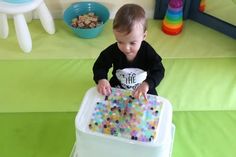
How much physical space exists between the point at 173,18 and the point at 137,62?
0.59 m

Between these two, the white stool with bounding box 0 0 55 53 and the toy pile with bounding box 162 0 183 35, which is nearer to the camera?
the white stool with bounding box 0 0 55 53

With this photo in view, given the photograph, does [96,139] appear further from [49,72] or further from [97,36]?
[97,36]

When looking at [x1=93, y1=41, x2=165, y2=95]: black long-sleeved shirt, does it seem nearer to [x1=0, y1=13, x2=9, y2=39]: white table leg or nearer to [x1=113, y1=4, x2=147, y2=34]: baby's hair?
[x1=113, y1=4, x2=147, y2=34]: baby's hair

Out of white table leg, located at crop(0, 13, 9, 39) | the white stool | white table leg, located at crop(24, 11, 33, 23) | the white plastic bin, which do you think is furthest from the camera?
white table leg, located at crop(24, 11, 33, 23)

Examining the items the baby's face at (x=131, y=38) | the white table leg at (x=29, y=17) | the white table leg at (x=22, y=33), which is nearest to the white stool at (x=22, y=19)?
the white table leg at (x=22, y=33)

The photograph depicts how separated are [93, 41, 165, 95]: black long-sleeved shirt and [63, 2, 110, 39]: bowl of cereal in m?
0.47

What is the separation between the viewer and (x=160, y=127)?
88 centimetres

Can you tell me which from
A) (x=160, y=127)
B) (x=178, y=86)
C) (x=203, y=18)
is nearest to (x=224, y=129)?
(x=178, y=86)

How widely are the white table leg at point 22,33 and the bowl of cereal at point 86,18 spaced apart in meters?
0.20

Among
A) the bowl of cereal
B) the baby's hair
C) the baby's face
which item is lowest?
the bowl of cereal

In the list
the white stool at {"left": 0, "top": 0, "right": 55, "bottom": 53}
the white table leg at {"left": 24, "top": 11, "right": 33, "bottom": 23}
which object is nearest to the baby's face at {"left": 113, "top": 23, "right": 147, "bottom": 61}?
the white stool at {"left": 0, "top": 0, "right": 55, "bottom": 53}

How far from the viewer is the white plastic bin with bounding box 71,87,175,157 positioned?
0.85m

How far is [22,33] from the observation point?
4.74 ft

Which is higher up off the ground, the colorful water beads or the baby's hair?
the baby's hair
